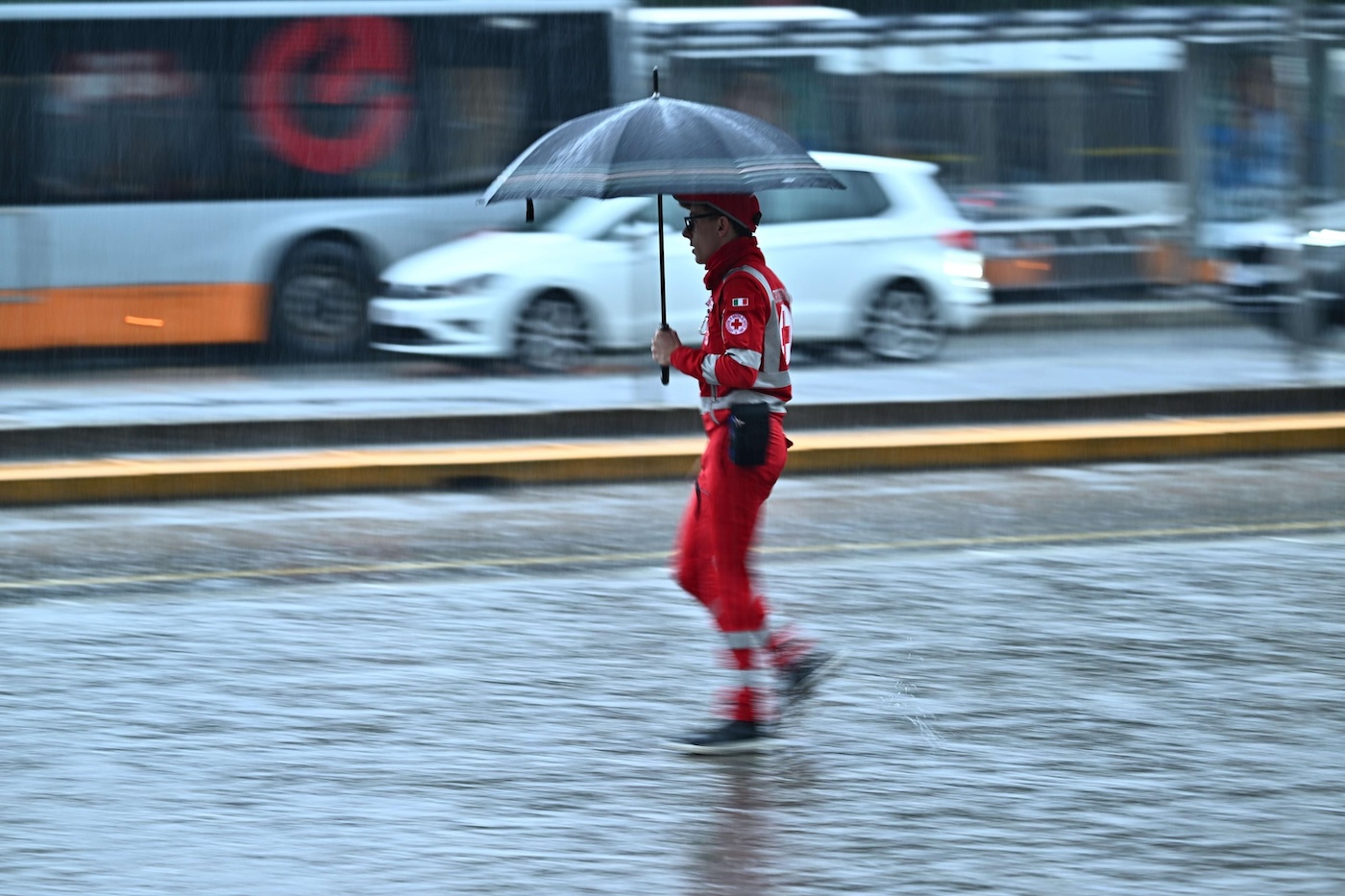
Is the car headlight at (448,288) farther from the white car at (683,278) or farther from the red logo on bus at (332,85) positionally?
the red logo on bus at (332,85)

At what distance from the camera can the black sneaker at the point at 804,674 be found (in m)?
5.88

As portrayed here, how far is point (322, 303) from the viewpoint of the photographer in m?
17.1

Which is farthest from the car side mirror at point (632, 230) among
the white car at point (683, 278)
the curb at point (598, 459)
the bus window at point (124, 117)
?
the bus window at point (124, 117)

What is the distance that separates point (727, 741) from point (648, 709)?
540 millimetres

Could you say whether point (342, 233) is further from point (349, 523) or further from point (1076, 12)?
point (349, 523)

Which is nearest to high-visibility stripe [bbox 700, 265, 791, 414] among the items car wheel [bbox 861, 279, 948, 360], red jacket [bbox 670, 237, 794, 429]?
red jacket [bbox 670, 237, 794, 429]

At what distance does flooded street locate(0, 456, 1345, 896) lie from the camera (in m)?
4.76

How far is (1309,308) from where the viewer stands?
13641 millimetres

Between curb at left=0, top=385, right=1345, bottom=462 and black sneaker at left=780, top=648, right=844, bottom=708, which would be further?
curb at left=0, top=385, right=1345, bottom=462

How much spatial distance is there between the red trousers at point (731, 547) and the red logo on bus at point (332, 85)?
12246 mm

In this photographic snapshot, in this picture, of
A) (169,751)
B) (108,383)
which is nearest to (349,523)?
(169,751)

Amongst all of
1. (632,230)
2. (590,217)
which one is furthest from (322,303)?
(632,230)

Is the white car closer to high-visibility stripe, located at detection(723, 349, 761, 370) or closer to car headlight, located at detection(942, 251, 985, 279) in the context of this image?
car headlight, located at detection(942, 251, 985, 279)

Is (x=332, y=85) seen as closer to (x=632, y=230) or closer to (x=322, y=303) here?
(x=322, y=303)
